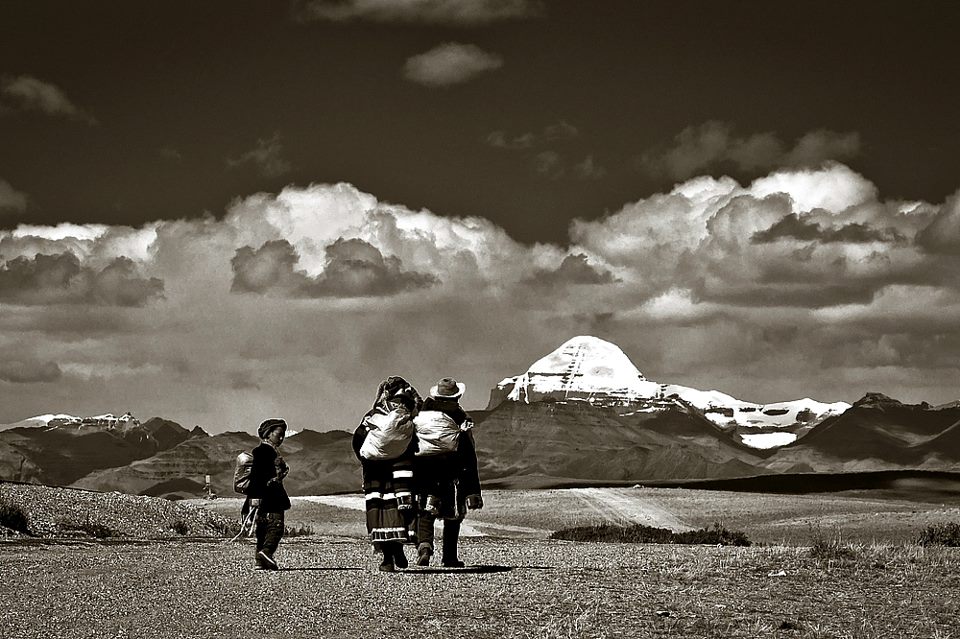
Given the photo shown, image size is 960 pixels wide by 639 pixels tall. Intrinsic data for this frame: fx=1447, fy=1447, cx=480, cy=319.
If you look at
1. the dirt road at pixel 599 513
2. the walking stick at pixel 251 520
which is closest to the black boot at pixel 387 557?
the walking stick at pixel 251 520

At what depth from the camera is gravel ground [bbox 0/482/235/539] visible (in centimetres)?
3303

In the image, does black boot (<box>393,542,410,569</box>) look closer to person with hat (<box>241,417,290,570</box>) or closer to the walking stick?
person with hat (<box>241,417,290,570</box>)

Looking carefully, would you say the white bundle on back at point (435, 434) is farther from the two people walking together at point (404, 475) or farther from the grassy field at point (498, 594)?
the grassy field at point (498, 594)

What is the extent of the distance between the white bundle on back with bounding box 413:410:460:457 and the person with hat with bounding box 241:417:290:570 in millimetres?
1961

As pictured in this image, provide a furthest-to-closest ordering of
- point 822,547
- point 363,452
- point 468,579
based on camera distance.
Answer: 1. point 822,547
2. point 363,452
3. point 468,579

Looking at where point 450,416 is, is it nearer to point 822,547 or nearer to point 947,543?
point 822,547

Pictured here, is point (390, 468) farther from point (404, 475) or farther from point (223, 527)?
point (223, 527)

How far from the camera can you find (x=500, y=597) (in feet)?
47.0

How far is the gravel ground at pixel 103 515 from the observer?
33.0 meters

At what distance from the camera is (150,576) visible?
16.8 metres

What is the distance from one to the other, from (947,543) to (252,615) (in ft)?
56.0

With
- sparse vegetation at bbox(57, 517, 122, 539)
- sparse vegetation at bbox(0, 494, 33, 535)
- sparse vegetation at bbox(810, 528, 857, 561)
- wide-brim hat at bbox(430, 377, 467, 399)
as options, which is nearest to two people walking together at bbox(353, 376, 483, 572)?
wide-brim hat at bbox(430, 377, 467, 399)

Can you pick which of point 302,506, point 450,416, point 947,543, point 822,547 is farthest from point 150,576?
point 302,506

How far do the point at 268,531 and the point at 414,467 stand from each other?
7.61 ft
